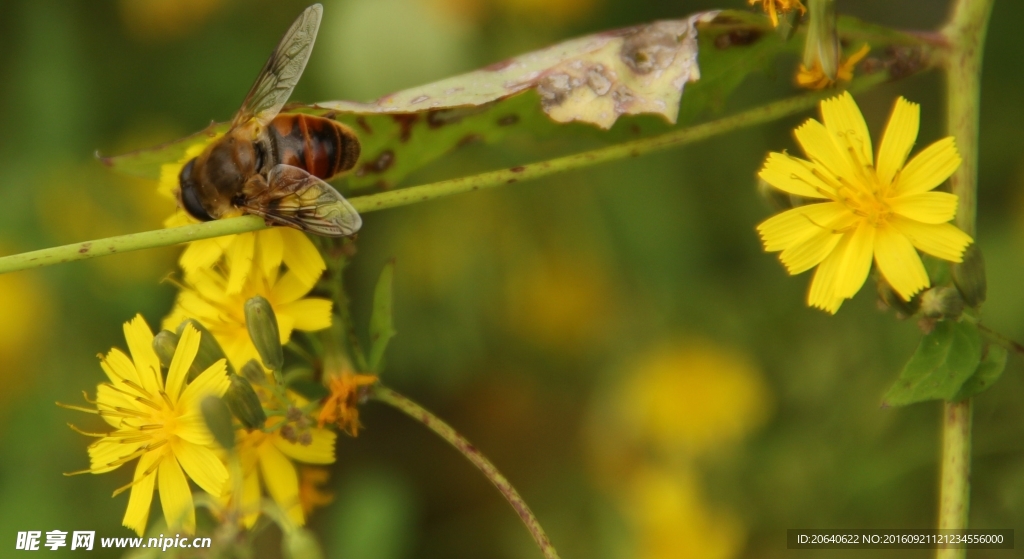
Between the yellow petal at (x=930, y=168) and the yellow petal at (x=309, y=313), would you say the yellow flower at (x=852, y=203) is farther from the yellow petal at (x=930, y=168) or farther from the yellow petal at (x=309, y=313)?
the yellow petal at (x=309, y=313)

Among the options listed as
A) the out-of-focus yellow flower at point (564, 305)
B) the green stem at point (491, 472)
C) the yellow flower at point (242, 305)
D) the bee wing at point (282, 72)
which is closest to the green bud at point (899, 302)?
the green stem at point (491, 472)

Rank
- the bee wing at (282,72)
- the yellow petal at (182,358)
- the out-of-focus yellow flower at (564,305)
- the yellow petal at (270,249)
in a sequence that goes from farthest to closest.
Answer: the out-of-focus yellow flower at (564,305), the bee wing at (282,72), the yellow petal at (270,249), the yellow petal at (182,358)

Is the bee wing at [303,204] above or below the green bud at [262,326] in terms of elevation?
above

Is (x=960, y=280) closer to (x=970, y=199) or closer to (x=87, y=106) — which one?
(x=970, y=199)

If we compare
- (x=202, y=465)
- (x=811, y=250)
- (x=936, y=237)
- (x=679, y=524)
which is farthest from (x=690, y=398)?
(x=202, y=465)

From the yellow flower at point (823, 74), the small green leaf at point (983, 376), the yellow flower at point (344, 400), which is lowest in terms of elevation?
the yellow flower at point (344, 400)

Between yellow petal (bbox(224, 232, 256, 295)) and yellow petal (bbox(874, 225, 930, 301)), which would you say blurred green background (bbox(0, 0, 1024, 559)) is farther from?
yellow petal (bbox(874, 225, 930, 301))

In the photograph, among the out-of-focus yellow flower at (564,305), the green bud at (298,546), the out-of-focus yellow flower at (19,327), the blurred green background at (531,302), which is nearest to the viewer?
the green bud at (298,546)

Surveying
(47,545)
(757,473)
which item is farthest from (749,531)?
(47,545)

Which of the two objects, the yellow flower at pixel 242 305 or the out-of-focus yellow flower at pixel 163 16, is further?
the out-of-focus yellow flower at pixel 163 16
